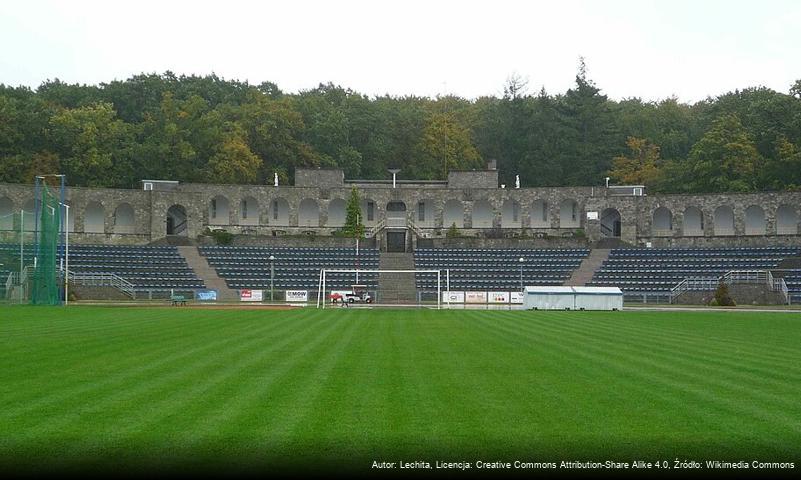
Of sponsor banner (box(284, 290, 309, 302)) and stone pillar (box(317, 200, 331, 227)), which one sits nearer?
sponsor banner (box(284, 290, 309, 302))

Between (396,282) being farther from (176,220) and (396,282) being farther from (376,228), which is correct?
(176,220)

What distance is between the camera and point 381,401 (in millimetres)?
11305

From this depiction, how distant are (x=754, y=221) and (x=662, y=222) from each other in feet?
25.6

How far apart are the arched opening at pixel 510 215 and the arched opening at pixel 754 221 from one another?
20091 mm

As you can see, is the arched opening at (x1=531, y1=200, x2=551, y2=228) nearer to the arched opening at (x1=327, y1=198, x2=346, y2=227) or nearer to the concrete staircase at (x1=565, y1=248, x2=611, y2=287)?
Answer: the concrete staircase at (x1=565, y1=248, x2=611, y2=287)

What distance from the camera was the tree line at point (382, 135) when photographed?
259ft

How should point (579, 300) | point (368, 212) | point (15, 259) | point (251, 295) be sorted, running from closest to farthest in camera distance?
point (15, 259), point (579, 300), point (251, 295), point (368, 212)

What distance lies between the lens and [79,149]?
79.4 metres

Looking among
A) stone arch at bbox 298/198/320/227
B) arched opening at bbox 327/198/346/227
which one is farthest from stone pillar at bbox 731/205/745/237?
stone arch at bbox 298/198/320/227

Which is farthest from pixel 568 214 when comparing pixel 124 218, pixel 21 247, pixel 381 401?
pixel 381 401

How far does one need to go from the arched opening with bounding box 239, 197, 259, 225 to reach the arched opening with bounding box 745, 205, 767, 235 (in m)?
43.9

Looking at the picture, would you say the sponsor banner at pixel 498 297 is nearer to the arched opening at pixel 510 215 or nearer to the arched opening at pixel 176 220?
the arched opening at pixel 510 215

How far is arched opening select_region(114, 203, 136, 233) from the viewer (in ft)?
251

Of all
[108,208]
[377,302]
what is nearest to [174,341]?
[377,302]
